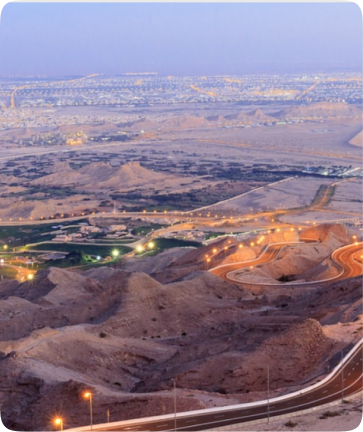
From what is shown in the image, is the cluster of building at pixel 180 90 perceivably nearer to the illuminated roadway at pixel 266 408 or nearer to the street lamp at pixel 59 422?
the illuminated roadway at pixel 266 408

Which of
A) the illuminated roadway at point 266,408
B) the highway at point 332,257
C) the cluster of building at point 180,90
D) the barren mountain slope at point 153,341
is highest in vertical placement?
the illuminated roadway at point 266,408

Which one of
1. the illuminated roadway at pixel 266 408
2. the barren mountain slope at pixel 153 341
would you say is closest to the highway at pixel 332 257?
the barren mountain slope at pixel 153 341

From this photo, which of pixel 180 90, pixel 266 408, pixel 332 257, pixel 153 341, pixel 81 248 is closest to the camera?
pixel 266 408

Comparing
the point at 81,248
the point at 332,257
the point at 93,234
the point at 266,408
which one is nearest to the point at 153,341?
the point at 266,408

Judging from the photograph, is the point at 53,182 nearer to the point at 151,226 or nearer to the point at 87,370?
the point at 151,226

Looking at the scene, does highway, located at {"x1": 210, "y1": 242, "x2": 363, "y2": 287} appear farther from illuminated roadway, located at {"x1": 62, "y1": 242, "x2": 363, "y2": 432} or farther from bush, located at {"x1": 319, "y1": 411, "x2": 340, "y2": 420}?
bush, located at {"x1": 319, "y1": 411, "x2": 340, "y2": 420}

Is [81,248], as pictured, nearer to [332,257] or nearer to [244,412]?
[332,257]

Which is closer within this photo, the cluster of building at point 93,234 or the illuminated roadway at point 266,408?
the illuminated roadway at point 266,408

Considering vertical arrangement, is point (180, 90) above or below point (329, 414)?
below

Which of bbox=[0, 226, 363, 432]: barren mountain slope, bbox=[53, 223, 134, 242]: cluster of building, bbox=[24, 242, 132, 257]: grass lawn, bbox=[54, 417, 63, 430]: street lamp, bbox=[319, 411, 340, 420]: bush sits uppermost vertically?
bbox=[319, 411, 340, 420]: bush

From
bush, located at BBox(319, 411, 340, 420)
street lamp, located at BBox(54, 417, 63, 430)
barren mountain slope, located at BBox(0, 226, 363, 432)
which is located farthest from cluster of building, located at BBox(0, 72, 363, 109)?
street lamp, located at BBox(54, 417, 63, 430)

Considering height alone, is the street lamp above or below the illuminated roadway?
below

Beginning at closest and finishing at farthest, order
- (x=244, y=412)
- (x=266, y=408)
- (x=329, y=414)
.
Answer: (x=329, y=414) < (x=244, y=412) < (x=266, y=408)
